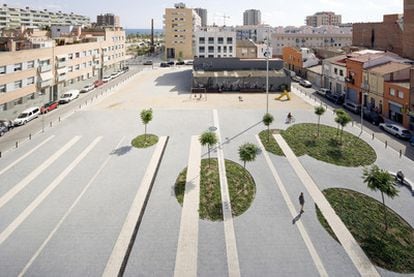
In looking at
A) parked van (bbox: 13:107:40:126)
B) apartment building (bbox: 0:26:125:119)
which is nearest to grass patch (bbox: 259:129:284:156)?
parked van (bbox: 13:107:40:126)

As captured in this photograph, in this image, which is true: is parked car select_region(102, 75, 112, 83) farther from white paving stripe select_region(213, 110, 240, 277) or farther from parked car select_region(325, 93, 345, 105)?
white paving stripe select_region(213, 110, 240, 277)

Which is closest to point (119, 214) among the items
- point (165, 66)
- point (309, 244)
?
point (309, 244)

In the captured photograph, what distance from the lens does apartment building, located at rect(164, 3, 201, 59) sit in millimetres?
131125

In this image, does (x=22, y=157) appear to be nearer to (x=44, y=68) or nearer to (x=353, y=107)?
(x=44, y=68)

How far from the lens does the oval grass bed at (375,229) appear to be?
20.7 m

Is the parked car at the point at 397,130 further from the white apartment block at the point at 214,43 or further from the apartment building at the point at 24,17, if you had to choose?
the apartment building at the point at 24,17

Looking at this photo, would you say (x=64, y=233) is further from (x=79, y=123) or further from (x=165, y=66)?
(x=165, y=66)

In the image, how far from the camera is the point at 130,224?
23688 mm

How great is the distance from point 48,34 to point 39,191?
235ft

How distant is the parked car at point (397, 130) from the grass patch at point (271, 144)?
46.4 feet

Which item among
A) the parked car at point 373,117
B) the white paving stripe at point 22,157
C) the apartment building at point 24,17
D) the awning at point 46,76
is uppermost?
the apartment building at point 24,17

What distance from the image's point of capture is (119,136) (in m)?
40.5

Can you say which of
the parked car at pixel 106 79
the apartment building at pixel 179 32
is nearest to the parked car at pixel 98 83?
the parked car at pixel 106 79

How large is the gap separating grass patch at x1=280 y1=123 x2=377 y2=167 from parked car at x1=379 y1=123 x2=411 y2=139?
5.51 metres
